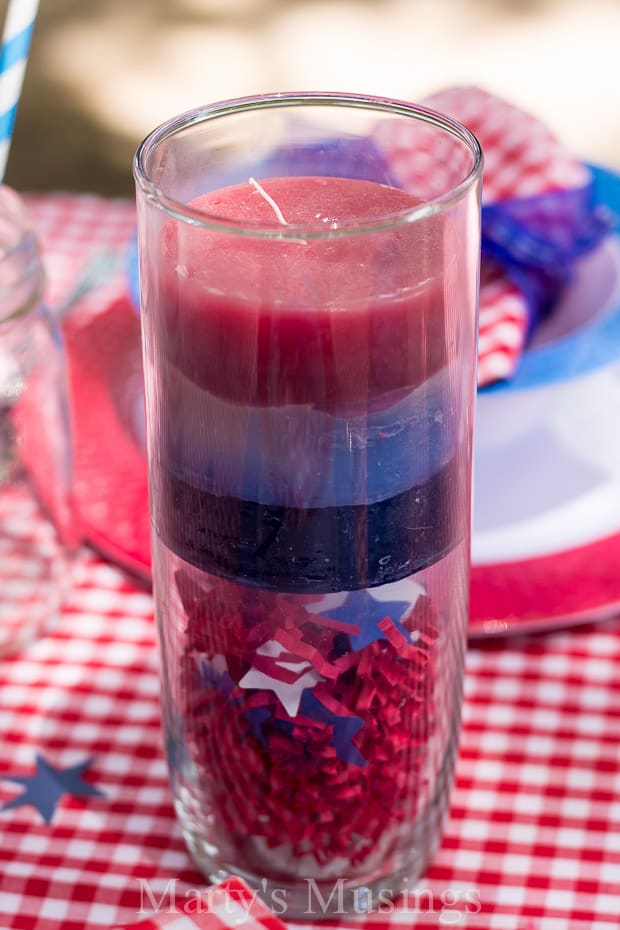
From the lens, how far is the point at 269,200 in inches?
21.4

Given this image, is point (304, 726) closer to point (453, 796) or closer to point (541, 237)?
point (453, 796)

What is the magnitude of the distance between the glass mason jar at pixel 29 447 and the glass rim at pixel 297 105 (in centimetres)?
21

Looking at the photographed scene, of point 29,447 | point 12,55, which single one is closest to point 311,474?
point 12,55

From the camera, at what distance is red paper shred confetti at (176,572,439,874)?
21.9 inches

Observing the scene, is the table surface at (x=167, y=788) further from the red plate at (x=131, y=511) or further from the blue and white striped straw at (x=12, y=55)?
the blue and white striped straw at (x=12, y=55)

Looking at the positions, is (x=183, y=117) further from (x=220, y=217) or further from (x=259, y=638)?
(x=259, y=638)

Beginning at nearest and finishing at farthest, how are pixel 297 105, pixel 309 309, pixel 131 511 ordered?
pixel 309 309
pixel 297 105
pixel 131 511

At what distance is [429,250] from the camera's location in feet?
1.66

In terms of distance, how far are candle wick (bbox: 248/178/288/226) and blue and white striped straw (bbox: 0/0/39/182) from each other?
0.54ft

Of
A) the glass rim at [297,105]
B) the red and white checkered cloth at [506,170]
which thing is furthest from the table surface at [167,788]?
the glass rim at [297,105]

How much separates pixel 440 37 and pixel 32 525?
6.44 feet

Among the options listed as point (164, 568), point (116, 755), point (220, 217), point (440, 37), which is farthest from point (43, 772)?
point (440, 37)

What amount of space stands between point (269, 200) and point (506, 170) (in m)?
0.43

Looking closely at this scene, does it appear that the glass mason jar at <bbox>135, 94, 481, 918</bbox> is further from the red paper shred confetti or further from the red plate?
the red plate
